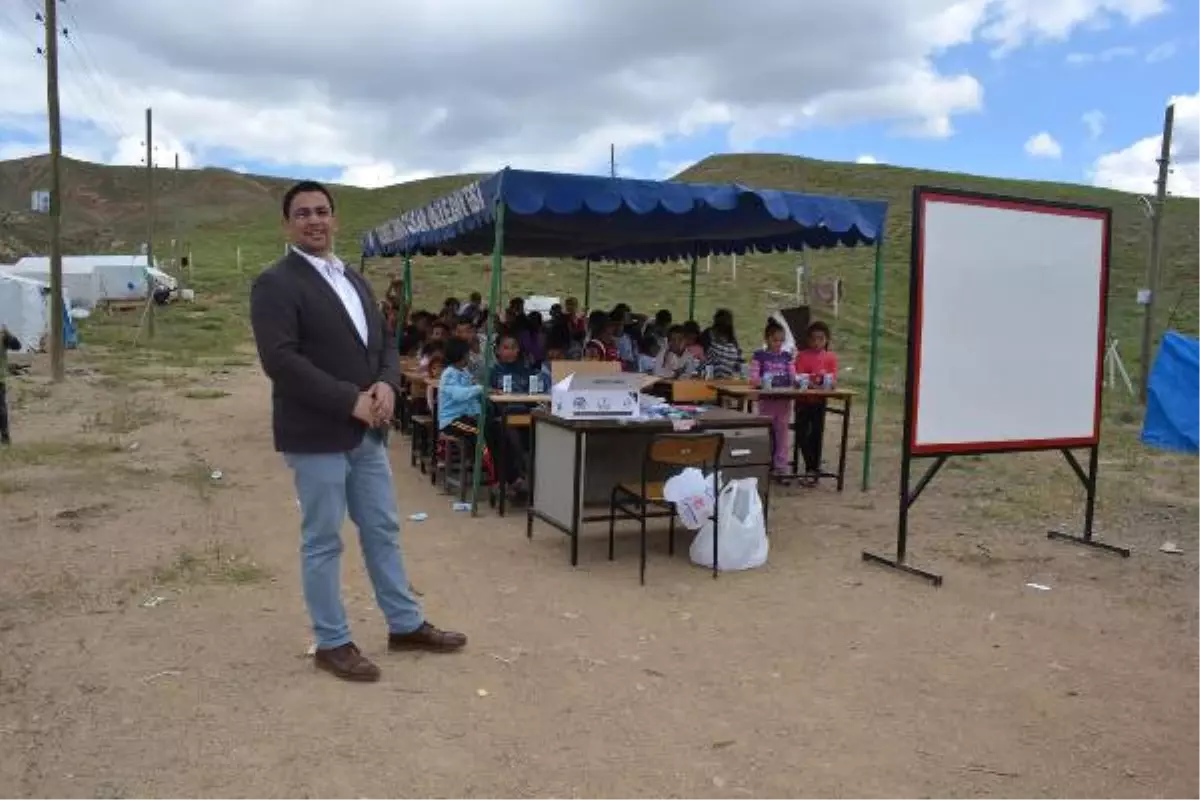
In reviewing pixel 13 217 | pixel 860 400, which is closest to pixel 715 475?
pixel 860 400

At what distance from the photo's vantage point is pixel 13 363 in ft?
63.6

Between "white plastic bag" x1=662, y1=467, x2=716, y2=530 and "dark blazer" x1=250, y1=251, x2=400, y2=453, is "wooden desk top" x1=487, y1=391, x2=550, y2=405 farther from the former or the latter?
"dark blazer" x1=250, y1=251, x2=400, y2=453

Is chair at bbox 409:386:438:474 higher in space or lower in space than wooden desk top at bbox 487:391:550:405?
lower

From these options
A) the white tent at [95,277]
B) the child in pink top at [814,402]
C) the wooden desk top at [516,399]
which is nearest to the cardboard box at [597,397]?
the wooden desk top at [516,399]

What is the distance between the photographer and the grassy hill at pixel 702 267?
96.1ft

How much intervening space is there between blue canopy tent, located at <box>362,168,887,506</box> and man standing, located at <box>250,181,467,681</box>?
289 cm

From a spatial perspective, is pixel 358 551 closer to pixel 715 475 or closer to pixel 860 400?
pixel 715 475

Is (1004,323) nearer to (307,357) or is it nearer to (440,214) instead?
(307,357)

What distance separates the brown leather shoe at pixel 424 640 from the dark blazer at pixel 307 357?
96 centimetres

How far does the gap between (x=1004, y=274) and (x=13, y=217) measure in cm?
8052

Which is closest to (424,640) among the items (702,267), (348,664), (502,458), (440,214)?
(348,664)

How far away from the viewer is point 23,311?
23.1 m

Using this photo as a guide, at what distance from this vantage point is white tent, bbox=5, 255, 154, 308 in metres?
34.9

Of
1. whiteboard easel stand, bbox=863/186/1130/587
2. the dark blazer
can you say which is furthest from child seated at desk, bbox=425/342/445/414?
the dark blazer
